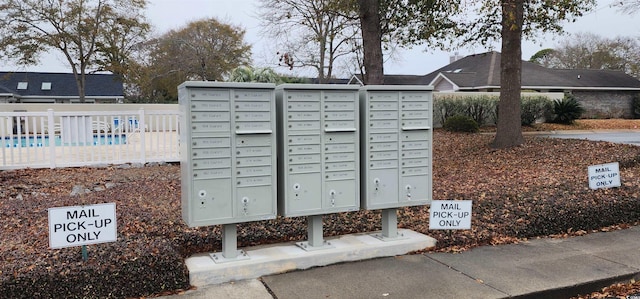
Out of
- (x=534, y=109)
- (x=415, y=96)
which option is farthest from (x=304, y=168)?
(x=534, y=109)

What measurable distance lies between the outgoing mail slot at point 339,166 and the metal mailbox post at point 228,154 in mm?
526

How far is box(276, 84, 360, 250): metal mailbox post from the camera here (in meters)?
4.39

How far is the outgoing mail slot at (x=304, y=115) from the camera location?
438 centimetres

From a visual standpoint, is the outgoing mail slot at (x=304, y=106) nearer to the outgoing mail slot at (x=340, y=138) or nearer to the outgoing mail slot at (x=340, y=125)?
the outgoing mail slot at (x=340, y=125)

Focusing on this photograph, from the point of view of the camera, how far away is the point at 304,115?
4414 mm

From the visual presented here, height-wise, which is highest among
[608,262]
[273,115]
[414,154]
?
[273,115]

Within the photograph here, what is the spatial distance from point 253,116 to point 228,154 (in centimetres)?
38

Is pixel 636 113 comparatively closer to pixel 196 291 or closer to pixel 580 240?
pixel 580 240

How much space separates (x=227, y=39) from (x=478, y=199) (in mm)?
35056

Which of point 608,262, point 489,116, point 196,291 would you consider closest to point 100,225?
point 196,291

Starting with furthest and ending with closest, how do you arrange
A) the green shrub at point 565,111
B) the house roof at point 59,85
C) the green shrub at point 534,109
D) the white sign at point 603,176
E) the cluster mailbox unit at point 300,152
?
the house roof at point 59,85 < the green shrub at point 565,111 < the green shrub at point 534,109 < the white sign at point 603,176 < the cluster mailbox unit at point 300,152

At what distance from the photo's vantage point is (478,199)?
654 cm

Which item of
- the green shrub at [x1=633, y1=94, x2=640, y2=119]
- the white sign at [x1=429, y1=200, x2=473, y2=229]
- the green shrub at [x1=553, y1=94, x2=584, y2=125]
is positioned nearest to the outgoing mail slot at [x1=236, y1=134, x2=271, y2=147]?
the white sign at [x1=429, y1=200, x2=473, y2=229]

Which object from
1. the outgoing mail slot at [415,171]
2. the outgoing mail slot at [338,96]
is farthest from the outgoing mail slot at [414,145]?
the outgoing mail slot at [338,96]
